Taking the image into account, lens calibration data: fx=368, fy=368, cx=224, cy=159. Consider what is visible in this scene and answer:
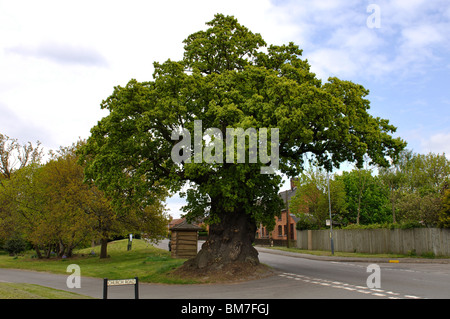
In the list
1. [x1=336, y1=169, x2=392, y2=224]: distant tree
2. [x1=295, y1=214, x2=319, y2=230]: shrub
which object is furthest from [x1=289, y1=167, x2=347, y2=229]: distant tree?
[x1=336, y1=169, x2=392, y2=224]: distant tree

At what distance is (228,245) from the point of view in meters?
19.2

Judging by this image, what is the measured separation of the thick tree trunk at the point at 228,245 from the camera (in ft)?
61.6

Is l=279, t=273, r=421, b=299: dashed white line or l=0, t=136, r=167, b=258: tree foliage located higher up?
l=0, t=136, r=167, b=258: tree foliage

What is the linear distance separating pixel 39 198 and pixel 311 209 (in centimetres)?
3288

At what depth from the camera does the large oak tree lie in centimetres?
1628

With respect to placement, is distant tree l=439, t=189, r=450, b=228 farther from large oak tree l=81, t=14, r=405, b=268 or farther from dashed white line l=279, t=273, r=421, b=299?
dashed white line l=279, t=273, r=421, b=299

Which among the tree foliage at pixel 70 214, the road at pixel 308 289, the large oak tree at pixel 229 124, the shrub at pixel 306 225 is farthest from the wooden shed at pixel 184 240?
the shrub at pixel 306 225

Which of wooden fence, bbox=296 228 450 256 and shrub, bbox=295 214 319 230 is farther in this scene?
shrub, bbox=295 214 319 230

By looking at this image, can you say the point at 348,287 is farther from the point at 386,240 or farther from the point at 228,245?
the point at 386,240

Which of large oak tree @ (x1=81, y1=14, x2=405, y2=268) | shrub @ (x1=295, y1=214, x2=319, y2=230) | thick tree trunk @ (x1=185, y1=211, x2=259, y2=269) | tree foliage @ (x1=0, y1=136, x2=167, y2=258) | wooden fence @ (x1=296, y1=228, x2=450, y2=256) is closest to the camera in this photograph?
large oak tree @ (x1=81, y1=14, x2=405, y2=268)

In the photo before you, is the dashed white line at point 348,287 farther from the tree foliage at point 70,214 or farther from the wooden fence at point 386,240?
the tree foliage at point 70,214

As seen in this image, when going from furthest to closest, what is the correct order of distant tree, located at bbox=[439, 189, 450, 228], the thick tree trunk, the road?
distant tree, located at bbox=[439, 189, 450, 228]
the thick tree trunk
the road

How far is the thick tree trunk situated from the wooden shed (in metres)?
9.82

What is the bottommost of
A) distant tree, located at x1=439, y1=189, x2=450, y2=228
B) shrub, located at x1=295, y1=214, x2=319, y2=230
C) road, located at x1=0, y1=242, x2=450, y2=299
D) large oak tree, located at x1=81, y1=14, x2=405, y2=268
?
road, located at x1=0, y1=242, x2=450, y2=299
